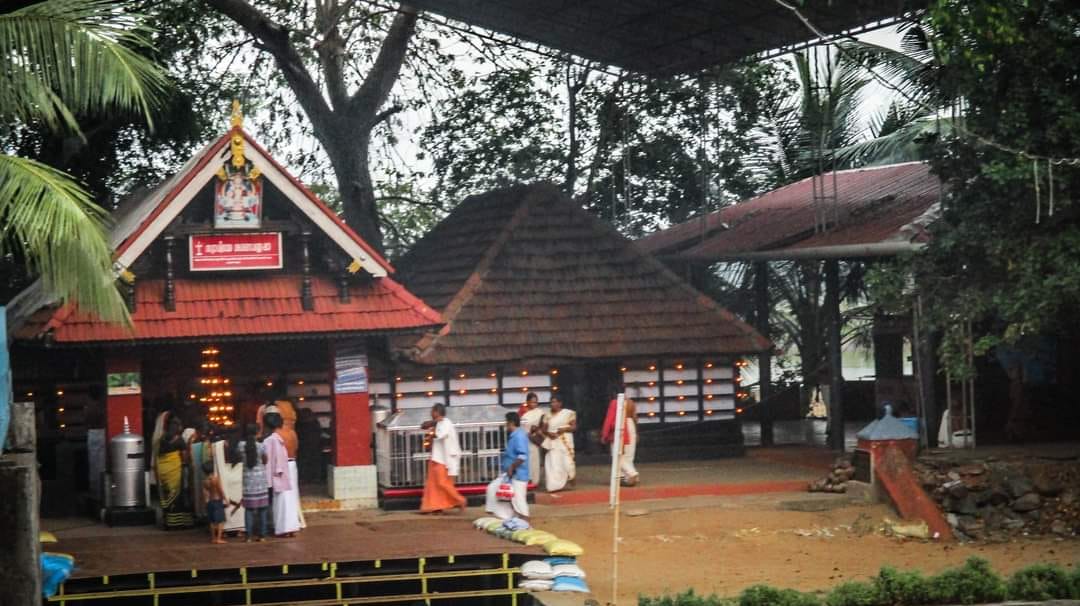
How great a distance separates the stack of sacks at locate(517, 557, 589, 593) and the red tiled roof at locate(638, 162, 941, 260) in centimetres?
936

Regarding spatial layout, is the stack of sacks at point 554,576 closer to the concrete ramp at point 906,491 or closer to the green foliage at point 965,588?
the green foliage at point 965,588

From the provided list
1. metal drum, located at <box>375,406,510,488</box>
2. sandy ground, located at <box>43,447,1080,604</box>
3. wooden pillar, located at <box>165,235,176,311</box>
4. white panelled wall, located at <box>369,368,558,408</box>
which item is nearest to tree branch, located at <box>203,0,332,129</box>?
white panelled wall, located at <box>369,368,558,408</box>

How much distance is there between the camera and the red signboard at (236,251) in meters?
20.3

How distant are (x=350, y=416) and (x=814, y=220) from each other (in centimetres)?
988

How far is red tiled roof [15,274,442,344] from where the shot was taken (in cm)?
1956

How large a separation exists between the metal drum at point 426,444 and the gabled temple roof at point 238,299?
1.34 m

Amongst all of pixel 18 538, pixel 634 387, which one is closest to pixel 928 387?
pixel 634 387

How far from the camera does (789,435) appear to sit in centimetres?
3167

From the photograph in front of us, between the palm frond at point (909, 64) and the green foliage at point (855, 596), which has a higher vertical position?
the palm frond at point (909, 64)

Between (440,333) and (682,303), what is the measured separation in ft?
15.2

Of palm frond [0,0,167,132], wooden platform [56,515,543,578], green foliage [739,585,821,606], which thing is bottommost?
green foliage [739,585,821,606]

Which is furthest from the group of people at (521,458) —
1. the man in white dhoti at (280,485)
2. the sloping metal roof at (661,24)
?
the sloping metal roof at (661,24)

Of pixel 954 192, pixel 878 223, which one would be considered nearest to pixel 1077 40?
pixel 954 192

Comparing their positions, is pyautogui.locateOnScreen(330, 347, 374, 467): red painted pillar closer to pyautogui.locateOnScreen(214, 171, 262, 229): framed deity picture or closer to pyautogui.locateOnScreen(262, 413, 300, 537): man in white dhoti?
pyautogui.locateOnScreen(214, 171, 262, 229): framed deity picture
